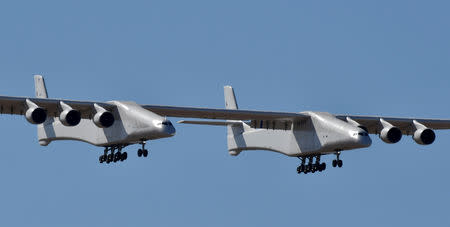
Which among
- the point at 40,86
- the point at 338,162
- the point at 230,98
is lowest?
the point at 338,162

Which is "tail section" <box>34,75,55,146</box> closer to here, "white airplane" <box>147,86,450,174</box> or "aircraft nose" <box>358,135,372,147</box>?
"white airplane" <box>147,86,450,174</box>

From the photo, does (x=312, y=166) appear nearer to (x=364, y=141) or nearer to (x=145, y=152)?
(x=364, y=141)

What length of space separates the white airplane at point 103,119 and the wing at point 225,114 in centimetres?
311

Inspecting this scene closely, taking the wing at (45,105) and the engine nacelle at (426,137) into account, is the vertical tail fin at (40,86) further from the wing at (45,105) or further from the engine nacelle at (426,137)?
the engine nacelle at (426,137)

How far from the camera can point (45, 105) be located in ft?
230

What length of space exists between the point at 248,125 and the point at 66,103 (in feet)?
44.8

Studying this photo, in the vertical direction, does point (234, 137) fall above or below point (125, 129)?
above

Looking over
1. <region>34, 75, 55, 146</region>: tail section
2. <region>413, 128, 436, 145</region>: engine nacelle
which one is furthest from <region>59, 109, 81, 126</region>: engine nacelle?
<region>413, 128, 436, 145</region>: engine nacelle

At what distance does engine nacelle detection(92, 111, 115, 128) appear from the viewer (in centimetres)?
6894

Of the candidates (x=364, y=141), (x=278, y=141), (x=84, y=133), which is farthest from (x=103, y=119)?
(x=364, y=141)

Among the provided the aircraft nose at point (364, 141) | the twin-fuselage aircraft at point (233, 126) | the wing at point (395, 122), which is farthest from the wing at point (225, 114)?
the aircraft nose at point (364, 141)

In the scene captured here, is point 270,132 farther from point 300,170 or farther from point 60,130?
point 60,130

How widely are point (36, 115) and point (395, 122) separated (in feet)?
64.3

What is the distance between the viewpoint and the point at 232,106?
84.1 metres
